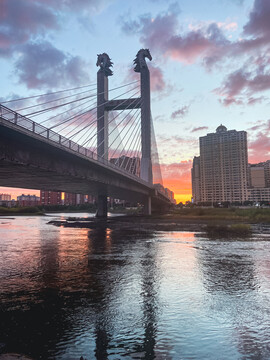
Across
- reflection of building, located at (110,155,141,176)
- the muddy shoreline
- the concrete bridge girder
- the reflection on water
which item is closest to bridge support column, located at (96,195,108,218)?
reflection of building, located at (110,155,141,176)

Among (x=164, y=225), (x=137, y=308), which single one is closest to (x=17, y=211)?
(x=164, y=225)

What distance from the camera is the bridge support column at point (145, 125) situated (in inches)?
2862

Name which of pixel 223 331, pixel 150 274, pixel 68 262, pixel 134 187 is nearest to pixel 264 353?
pixel 223 331

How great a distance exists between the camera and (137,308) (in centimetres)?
928

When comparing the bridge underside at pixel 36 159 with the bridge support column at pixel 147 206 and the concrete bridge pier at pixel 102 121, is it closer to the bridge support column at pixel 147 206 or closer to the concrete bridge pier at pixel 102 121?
the concrete bridge pier at pixel 102 121

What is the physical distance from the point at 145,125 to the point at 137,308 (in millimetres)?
66036

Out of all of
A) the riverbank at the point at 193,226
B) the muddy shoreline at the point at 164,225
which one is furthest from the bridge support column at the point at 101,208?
the riverbank at the point at 193,226

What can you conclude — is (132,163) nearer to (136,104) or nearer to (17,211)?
(136,104)

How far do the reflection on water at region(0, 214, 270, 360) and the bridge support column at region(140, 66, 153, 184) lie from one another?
56.1 m

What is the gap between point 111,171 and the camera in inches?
1924

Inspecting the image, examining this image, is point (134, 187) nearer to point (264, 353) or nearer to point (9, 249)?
point (9, 249)

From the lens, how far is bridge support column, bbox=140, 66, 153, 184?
238 feet

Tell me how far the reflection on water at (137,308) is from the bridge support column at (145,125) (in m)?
56.1

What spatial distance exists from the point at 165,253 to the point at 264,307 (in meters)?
11.4
